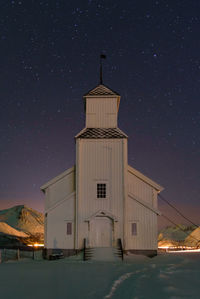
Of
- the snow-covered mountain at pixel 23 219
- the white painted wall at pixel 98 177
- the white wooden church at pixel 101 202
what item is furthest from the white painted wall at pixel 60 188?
the snow-covered mountain at pixel 23 219

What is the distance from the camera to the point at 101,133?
29.9m

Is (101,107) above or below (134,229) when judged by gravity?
above

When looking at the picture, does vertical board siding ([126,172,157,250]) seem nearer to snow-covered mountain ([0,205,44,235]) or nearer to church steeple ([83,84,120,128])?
church steeple ([83,84,120,128])

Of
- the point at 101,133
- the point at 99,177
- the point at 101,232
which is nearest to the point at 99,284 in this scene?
the point at 101,232

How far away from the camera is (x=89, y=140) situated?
96.3 feet

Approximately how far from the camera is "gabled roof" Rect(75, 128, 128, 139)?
29.5 meters

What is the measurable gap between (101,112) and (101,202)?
7524 mm

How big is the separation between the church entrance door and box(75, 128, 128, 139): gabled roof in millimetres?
6276

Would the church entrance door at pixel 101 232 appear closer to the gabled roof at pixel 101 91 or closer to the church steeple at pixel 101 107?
the church steeple at pixel 101 107

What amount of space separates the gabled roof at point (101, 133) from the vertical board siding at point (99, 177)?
0.37m

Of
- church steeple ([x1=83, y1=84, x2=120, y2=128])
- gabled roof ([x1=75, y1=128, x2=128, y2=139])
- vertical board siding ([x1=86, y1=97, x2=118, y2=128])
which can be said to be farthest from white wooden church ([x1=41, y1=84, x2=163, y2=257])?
church steeple ([x1=83, y1=84, x2=120, y2=128])

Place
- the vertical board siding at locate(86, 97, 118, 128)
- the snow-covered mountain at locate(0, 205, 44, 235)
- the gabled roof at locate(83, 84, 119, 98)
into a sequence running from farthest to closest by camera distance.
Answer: the snow-covered mountain at locate(0, 205, 44, 235), the gabled roof at locate(83, 84, 119, 98), the vertical board siding at locate(86, 97, 118, 128)

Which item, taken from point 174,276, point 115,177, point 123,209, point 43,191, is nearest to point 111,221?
point 123,209

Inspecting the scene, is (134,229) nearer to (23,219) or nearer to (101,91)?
(101,91)
